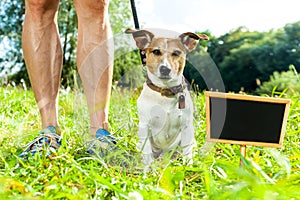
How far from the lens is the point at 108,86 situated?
2230mm

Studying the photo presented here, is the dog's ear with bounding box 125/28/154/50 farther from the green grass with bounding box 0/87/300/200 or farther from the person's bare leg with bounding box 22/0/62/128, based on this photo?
the person's bare leg with bounding box 22/0/62/128

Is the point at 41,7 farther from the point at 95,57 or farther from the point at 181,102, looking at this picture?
the point at 181,102

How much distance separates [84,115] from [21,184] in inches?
32.5

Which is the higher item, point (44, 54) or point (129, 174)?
point (44, 54)

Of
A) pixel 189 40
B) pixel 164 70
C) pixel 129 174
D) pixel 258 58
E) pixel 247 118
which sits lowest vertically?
pixel 258 58

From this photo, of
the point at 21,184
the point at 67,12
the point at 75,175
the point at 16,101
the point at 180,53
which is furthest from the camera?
the point at 67,12

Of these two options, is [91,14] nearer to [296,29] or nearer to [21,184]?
[21,184]

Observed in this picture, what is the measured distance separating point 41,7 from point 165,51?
0.70m

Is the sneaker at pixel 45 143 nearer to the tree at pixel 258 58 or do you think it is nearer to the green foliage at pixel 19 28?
the green foliage at pixel 19 28

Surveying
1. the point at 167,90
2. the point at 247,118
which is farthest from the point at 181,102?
the point at 247,118

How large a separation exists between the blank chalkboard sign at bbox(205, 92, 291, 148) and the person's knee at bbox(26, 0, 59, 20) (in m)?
0.94

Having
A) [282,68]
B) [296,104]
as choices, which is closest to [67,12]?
[282,68]

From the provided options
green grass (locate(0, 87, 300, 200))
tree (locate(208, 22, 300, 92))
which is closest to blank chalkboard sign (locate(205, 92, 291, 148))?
green grass (locate(0, 87, 300, 200))

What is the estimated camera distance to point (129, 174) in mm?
1807
